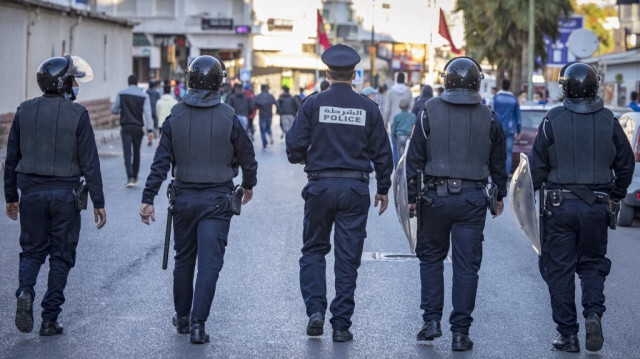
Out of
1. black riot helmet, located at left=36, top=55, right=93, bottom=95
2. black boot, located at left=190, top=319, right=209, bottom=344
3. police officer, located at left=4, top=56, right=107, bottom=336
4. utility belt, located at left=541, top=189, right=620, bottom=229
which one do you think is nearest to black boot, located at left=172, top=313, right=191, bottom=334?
black boot, located at left=190, top=319, right=209, bottom=344

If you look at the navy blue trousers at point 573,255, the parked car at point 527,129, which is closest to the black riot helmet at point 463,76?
the navy blue trousers at point 573,255

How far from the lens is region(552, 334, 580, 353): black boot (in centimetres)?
699

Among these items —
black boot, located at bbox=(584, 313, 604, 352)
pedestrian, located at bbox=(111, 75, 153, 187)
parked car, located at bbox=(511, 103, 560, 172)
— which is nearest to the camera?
black boot, located at bbox=(584, 313, 604, 352)

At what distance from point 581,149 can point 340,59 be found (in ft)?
5.32

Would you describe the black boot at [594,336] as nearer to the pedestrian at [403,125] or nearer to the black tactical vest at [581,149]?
the black tactical vest at [581,149]

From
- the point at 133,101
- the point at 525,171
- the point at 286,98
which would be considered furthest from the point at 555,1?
the point at 525,171

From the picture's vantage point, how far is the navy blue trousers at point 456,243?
707 cm

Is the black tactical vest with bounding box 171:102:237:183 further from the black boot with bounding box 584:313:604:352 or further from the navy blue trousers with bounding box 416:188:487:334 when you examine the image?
the black boot with bounding box 584:313:604:352

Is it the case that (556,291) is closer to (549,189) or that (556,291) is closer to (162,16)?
(549,189)

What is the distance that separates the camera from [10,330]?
287 inches

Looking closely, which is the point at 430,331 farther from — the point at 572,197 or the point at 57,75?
the point at 57,75

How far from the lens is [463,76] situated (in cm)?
723

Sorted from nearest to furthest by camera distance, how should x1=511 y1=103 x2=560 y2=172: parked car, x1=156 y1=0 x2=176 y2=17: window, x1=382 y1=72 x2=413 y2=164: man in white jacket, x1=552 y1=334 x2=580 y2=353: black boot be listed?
x1=552 y1=334 x2=580 y2=353: black boot → x1=511 y1=103 x2=560 y2=172: parked car → x1=382 y1=72 x2=413 y2=164: man in white jacket → x1=156 y1=0 x2=176 y2=17: window

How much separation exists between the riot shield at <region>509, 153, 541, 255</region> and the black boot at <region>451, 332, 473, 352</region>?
738 mm
